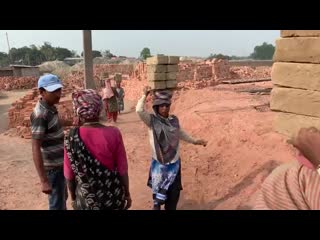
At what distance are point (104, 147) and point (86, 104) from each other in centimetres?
32

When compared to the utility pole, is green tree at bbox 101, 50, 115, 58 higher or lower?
lower

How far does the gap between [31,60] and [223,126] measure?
61222mm

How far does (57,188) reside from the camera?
3338mm

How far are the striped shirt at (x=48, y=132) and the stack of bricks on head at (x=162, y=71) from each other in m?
9.11

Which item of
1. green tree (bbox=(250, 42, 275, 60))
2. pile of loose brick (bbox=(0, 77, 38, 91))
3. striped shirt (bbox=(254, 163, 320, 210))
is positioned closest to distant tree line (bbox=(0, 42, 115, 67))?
pile of loose brick (bbox=(0, 77, 38, 91))

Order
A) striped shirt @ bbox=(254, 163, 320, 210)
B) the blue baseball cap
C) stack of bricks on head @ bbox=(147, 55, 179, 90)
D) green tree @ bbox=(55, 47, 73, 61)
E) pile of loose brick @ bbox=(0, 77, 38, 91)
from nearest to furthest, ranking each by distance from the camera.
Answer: striped shirt @ bbox=(254, 163, 320, 210)
the blue baseball cap
stack of bricks on head @ bbox=(147, 55, 179, 90)
pile of loose brick @ bbox=(0, 77, 38, 91)
green tree @ bbox=(55, 47, 73, 61)

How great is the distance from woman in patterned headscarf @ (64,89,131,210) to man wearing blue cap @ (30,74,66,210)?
25.9 inches

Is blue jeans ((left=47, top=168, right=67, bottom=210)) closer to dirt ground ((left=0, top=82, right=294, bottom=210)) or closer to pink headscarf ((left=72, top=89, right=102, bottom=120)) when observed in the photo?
pink headscarf ((left=72, top=89, right=102, bottom=120))

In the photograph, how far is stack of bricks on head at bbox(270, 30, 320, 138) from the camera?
4930 millimetres

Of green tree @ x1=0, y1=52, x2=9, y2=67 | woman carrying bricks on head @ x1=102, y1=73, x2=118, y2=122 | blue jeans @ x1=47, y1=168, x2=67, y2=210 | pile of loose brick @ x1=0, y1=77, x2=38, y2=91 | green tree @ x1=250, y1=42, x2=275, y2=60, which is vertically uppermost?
blue jeans @ x1=47, y1=168, x2=67, y2=210

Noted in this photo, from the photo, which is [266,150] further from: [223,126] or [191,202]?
[223,126]

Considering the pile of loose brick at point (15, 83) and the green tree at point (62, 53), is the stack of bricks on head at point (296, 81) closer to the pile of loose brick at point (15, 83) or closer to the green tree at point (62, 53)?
the pile of loose brick at point (15, 83)

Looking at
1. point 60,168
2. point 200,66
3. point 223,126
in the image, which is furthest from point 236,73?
point 60,168
